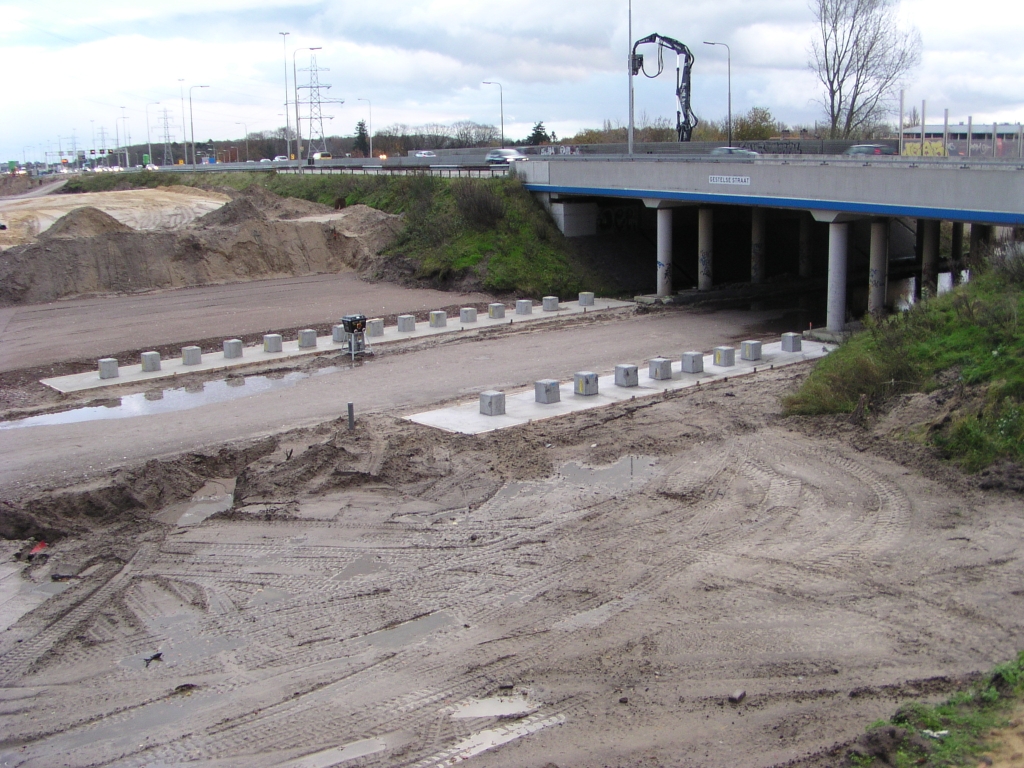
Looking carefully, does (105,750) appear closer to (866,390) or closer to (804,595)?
(804,595)

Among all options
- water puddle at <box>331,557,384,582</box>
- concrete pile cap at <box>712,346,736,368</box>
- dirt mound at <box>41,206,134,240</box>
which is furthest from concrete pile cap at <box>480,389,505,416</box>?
dirt mound at <box>41,206,134,240</box>

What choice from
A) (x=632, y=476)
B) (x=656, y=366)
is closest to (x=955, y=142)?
(x=656, y=366)

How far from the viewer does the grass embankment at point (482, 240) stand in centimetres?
3622

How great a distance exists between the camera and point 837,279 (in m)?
26.7

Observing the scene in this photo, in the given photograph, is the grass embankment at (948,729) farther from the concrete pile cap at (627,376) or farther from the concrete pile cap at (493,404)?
the concrete pile cap at (627,376)

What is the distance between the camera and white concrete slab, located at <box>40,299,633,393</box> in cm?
2250

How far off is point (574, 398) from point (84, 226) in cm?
2877

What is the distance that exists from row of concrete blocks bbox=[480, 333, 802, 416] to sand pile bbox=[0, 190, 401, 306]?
71.6 feet

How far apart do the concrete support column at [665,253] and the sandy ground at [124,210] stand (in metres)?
22.8

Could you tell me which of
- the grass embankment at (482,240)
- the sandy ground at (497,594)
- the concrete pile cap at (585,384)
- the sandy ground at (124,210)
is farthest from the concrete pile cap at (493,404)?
the sandy ground at (124,210)

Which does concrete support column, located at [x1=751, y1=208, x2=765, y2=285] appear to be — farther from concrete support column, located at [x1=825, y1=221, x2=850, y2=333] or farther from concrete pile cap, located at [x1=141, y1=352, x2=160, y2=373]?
concrete pile cap, located at [x1=141, y1=352, x2=160, y2=373]

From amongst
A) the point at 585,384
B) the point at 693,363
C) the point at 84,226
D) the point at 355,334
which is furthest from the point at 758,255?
the point at 84,226

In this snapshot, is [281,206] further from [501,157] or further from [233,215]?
[501,157]

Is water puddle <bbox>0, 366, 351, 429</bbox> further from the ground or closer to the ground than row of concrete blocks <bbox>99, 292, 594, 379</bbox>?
closer to the ground
